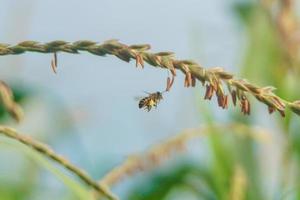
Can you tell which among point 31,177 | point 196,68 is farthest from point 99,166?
point 196,68

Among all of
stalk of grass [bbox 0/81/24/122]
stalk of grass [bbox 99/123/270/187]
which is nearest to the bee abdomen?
stalk of grass [bbox 0/81/24/122]

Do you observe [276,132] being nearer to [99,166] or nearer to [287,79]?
[287,79]

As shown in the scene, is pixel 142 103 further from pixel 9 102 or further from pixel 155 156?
pixel 155 156

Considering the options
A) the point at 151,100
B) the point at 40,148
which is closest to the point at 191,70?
the point at 151,100

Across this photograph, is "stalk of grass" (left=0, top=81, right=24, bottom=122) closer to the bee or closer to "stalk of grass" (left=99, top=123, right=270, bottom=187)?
the bee

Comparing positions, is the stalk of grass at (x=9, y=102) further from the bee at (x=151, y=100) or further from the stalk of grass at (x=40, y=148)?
the bee at (x=151, y=100)
